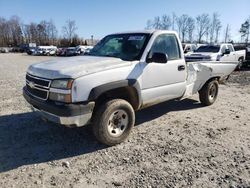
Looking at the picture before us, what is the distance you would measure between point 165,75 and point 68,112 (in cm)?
226

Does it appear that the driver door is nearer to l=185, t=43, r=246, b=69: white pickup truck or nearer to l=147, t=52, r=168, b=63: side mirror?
l=147, t=52, r=168, b=63: side mirror

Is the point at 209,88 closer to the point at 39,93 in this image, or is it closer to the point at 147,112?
the point at 147,112

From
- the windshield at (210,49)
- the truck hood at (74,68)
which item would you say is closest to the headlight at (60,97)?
the truck hood at (74,68)

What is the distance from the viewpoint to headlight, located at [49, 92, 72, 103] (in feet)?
13.1

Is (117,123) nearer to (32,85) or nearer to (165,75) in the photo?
(165,75)

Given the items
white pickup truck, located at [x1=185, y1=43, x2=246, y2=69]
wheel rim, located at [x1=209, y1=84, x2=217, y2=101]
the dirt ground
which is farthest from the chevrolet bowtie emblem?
white pickup truck, located at [x1=185, y1=43, x2=246, y2=69]

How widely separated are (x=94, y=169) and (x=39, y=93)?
160cm

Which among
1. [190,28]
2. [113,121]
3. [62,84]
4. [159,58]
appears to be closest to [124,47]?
[159,58]

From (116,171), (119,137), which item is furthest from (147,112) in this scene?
(116,171)

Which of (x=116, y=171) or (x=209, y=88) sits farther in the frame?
(x=209, y=88)

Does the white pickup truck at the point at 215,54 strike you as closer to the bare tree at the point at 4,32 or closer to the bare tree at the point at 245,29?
the bare tree at the point at 245,29

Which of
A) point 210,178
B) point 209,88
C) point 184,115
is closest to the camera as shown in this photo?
point 210,178

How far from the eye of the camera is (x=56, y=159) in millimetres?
4211

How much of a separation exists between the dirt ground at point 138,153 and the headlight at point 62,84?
Result: 3.82 ft
